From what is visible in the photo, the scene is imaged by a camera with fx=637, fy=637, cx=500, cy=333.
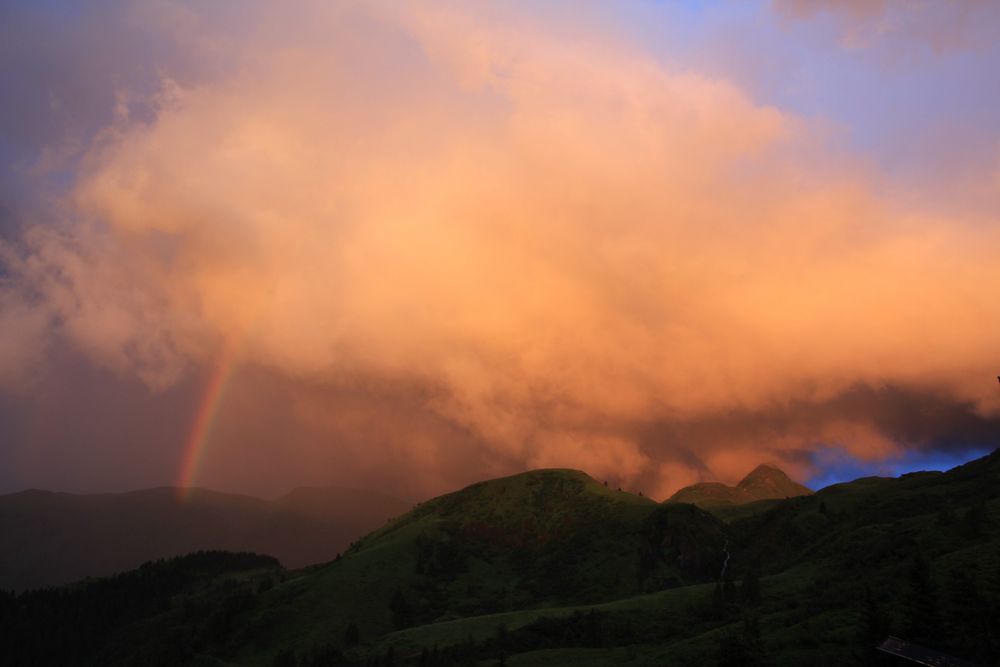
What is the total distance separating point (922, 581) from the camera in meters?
66.1

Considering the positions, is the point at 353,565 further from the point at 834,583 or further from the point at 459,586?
the point at 834,583

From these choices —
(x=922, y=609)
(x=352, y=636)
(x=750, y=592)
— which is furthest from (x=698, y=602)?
(x=352, y=636)

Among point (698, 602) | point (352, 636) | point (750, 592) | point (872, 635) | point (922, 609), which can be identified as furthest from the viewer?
point (352, 636)

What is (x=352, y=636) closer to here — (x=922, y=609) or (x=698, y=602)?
(x=698, y=602)

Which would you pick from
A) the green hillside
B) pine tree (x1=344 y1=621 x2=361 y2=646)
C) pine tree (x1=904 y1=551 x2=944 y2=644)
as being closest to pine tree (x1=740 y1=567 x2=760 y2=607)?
the green hillside

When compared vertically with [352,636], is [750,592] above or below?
above

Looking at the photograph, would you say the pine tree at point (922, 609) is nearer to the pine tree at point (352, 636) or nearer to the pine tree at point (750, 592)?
the pine tree at point (750, 592)

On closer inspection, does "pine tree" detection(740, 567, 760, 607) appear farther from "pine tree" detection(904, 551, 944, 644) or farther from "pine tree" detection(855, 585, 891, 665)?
"pine tree" detection(855, 585, 891, 665)

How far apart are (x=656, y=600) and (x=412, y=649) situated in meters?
45.8

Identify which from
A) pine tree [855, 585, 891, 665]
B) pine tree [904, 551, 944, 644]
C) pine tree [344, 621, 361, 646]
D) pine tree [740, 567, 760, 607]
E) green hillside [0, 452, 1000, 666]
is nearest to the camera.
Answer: pine tree [855, 585, 891, 665]

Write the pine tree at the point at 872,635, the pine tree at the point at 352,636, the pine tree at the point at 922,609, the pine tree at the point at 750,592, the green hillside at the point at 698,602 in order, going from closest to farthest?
the pine tree at the point at 872,635
the pine tree at the point at 922,609
the green hillside at the point at 698,602
the pine tree at the point at 750,592
the pine tree at the point at 352,636

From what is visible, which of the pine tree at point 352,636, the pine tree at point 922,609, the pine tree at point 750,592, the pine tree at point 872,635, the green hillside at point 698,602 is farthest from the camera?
the pine tree at point 352,636

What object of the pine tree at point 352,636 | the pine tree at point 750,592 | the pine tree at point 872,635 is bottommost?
the pine tree at point 352,636

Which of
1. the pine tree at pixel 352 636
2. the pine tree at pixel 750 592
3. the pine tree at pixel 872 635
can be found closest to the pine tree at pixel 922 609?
the pine tree at pixel 872 635
